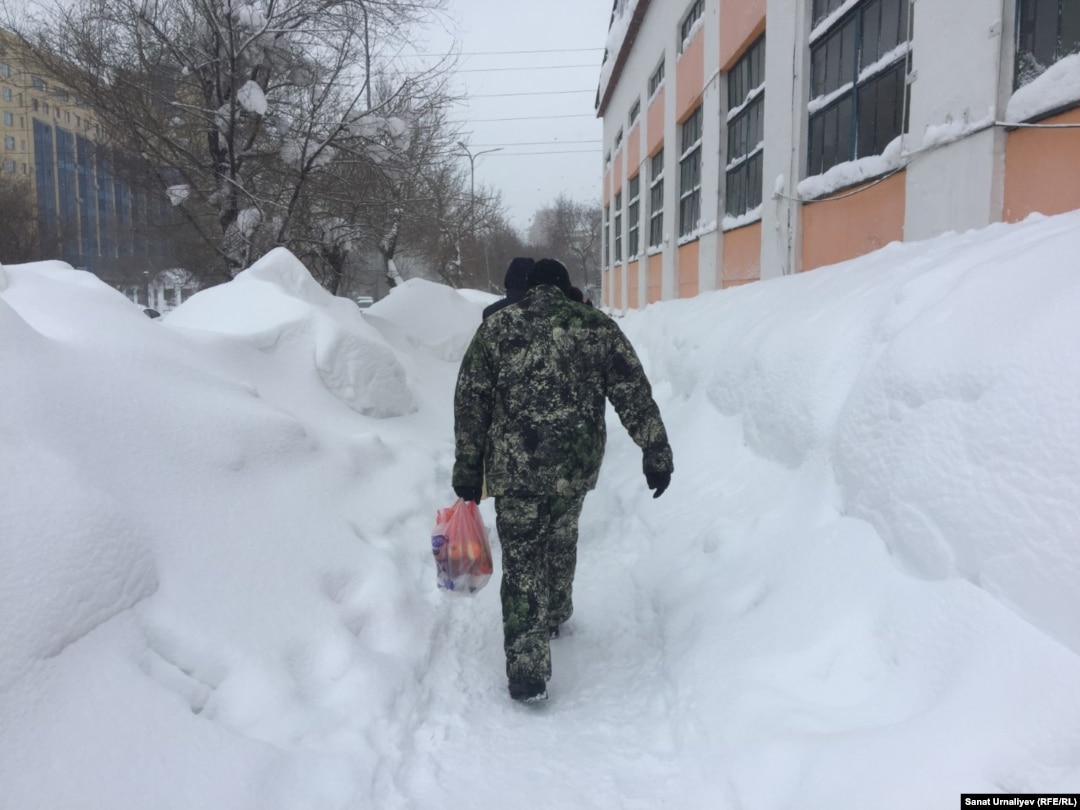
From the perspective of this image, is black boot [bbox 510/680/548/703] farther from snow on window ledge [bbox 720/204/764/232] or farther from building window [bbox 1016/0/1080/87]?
snow on window ledge [bbox 720/204/764/232]

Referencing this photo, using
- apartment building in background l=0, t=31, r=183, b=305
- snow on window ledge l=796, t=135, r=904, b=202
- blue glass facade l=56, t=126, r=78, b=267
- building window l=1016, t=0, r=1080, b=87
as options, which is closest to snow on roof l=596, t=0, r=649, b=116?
snow on window ledge l=796, t=135, r=904, b=202

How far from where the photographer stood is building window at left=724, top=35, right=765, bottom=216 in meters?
9.05

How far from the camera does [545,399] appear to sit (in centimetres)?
289

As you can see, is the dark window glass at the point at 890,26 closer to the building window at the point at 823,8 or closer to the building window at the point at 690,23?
the building window at the point at 823,8

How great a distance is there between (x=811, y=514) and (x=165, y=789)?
2.60 meters

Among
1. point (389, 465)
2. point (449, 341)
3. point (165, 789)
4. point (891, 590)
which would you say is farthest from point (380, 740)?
point (449, 341)

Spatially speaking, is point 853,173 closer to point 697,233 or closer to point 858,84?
point 858,84

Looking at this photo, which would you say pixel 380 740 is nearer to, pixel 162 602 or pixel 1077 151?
pixel 162 602

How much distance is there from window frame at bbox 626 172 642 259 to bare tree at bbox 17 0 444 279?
1132 cm

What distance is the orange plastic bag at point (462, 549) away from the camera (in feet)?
10.4

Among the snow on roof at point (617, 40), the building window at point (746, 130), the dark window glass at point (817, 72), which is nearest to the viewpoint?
the dark window glass at point (817, 72)

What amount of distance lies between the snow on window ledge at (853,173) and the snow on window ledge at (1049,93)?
1.20 m

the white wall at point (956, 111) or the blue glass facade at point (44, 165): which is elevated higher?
the blue glass facade at point (44, 165)

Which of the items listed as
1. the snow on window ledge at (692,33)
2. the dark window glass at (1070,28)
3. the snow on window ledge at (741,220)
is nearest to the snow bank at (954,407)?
the dark window glass at (1070,28)
